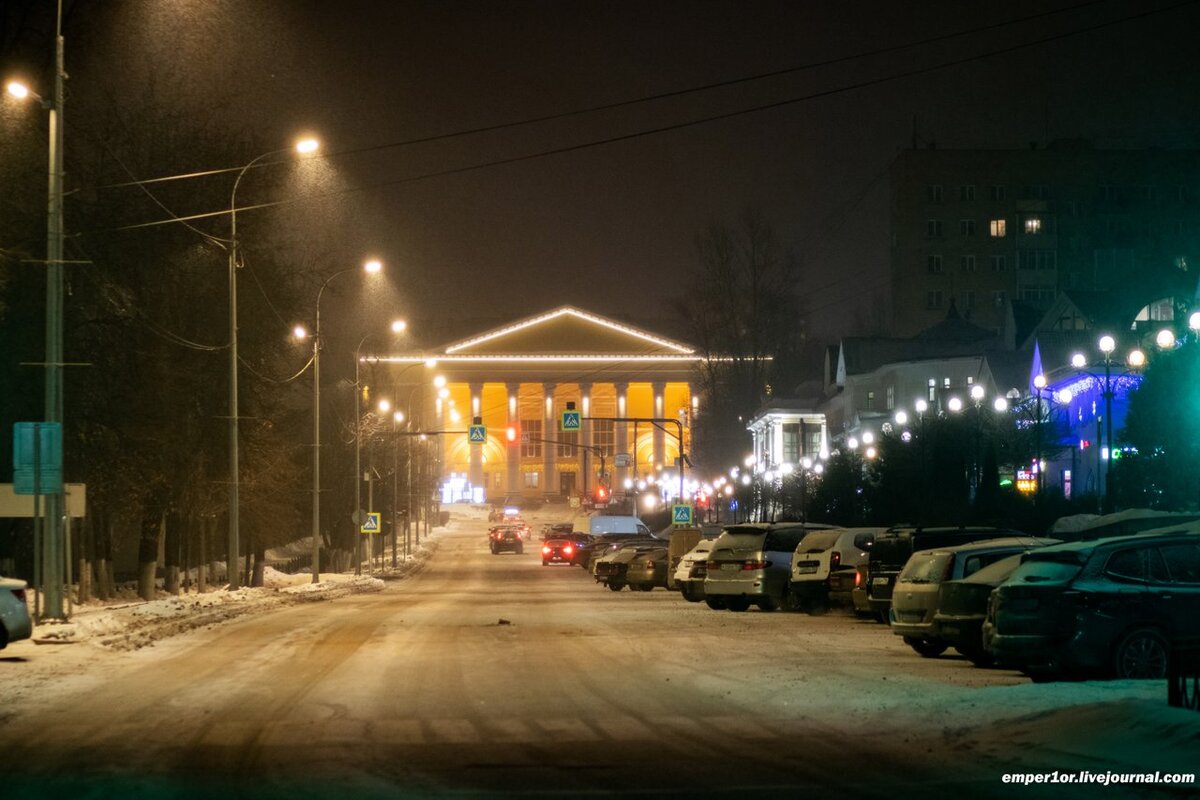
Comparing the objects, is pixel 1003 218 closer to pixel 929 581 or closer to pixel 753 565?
pixel 753 565

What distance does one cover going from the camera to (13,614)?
21.0m

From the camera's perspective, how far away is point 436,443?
116m

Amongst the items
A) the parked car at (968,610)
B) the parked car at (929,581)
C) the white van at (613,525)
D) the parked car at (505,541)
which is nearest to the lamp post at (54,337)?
the parked car at (929,581)

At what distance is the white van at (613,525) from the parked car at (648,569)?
25.8 m

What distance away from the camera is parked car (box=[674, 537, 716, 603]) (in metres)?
37.3

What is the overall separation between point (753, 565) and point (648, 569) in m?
14.3

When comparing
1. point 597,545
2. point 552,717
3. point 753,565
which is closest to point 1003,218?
point 597,545

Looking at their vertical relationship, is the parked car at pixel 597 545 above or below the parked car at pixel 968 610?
below

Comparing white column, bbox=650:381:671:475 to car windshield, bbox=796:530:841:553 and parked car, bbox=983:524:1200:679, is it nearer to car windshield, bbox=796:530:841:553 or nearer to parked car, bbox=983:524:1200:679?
Result: car windshield, bbox=796:530:841:553

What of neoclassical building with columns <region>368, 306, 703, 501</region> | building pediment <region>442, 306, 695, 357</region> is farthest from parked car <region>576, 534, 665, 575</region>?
building pediment <region>442, 306, 695, 357</region>

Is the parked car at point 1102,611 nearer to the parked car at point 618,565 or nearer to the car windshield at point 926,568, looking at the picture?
the car windshield at point 926,568

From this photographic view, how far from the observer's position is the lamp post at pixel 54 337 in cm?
2617

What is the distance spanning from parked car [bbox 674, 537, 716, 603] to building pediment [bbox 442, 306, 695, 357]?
366 ft

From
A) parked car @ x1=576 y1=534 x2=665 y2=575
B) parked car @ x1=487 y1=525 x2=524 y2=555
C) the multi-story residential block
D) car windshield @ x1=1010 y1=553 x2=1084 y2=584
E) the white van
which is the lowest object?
parked car @ x1=487 y1=525 x2=524 y2=555
